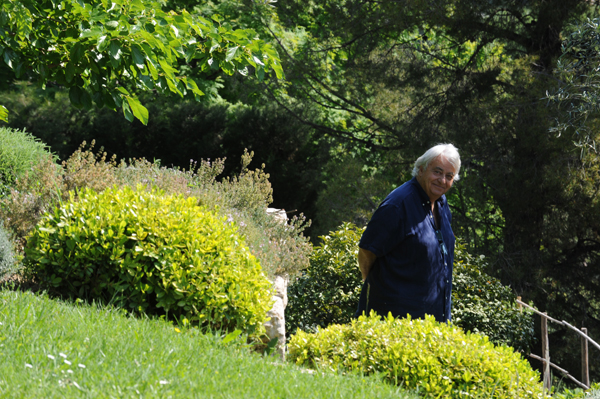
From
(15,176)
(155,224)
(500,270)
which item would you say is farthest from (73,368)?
(500,270)

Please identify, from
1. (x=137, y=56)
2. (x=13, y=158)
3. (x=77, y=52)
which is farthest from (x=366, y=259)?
(x=13, y=158)

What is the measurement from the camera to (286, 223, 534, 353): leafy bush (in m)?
6.18

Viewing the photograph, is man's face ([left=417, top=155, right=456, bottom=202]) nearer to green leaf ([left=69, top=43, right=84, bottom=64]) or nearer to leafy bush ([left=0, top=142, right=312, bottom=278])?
leafy bush ([left=0, top=142, right=312, bottom=278])

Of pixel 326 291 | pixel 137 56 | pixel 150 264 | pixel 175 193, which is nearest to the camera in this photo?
pixel 137 56

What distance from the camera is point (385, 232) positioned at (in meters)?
3.75

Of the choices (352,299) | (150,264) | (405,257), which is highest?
(405,257)

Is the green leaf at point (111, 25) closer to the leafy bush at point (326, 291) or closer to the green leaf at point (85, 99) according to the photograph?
the green leaf at point (85, 99)

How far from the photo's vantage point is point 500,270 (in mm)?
9305

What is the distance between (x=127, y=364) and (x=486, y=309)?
4429 millimetres

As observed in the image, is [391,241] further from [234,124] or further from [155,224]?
[234,124]

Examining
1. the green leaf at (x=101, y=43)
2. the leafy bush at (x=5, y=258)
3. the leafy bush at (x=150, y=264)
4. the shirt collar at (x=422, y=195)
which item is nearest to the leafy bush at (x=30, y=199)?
the leafy bush at (x=5, y=258)

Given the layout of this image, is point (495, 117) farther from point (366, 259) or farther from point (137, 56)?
point (137, 56)

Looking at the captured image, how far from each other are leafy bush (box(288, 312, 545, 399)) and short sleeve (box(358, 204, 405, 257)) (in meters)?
0.46

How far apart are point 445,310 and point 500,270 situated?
5744mm
